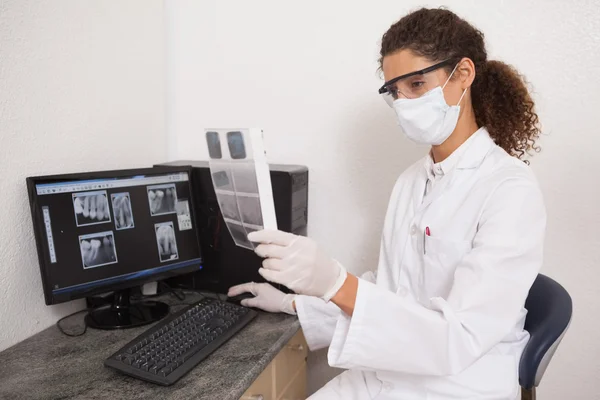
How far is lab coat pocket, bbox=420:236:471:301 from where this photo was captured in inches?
41.0

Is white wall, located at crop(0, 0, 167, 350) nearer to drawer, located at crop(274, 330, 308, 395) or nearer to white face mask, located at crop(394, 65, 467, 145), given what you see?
drawer, located at crop(274, 330, 308, 395)

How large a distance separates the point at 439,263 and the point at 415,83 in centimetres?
44

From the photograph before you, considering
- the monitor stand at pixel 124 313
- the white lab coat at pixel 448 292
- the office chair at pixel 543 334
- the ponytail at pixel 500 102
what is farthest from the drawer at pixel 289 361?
the ponytail at pixel 500 102

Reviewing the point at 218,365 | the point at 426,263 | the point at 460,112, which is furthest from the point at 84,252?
the point at 460,112

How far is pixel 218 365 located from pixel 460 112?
33.9 inches

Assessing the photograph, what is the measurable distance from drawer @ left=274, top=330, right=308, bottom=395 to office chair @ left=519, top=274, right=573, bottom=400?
0.64 meters

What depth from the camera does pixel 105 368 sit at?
3.38ft

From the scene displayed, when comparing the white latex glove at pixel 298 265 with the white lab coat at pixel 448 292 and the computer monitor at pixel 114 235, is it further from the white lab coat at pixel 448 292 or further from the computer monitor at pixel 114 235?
the computer monitor at pixel 114 235

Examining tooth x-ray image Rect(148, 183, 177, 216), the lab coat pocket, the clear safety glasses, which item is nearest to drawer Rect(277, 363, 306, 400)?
the lab coat pocket

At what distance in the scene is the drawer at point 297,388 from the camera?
140 cm

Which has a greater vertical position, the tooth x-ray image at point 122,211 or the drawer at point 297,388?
the tooth x-ray image at point 122,211

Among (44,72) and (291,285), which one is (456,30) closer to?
(291,285)

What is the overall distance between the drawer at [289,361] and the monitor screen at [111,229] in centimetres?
40

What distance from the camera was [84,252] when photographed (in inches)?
47.4
